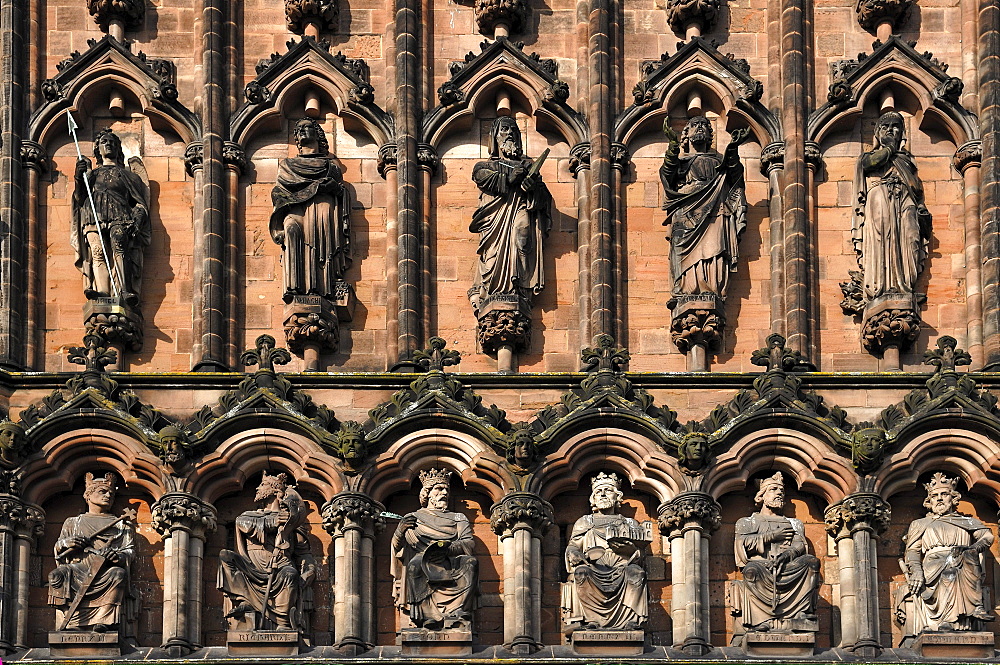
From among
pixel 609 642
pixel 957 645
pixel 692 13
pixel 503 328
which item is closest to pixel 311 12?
pixel 692 13

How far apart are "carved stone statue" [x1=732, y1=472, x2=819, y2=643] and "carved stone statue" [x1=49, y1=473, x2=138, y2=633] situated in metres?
5.50

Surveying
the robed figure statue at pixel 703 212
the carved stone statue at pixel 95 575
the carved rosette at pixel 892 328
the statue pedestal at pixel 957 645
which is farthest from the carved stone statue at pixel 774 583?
the carved stone statue at pixel 95 575

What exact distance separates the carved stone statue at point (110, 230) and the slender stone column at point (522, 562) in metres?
4.46

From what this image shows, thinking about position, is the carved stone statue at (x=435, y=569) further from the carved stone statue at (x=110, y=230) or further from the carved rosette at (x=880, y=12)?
the carved rosette at (x=880, y=12)

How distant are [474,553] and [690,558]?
1.97m

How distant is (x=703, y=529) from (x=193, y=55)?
23.7 feet

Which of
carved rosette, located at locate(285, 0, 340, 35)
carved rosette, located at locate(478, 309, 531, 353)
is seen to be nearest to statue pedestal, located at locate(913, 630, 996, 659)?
carved rosette, located at locate(478, 309, 531, 353)

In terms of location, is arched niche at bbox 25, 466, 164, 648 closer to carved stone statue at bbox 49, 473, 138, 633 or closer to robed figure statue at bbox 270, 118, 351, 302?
carved stone statue at bbox 49, 473, 138, 633

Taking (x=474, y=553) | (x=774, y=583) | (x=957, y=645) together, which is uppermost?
(x=474, y=553)

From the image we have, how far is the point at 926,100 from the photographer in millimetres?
35844

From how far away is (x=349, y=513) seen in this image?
109 ft

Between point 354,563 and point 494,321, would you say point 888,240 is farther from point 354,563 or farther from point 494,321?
point 354,563

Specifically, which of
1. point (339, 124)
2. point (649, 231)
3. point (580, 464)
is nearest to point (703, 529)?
point (580, 464)

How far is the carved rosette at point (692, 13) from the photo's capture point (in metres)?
36.1
